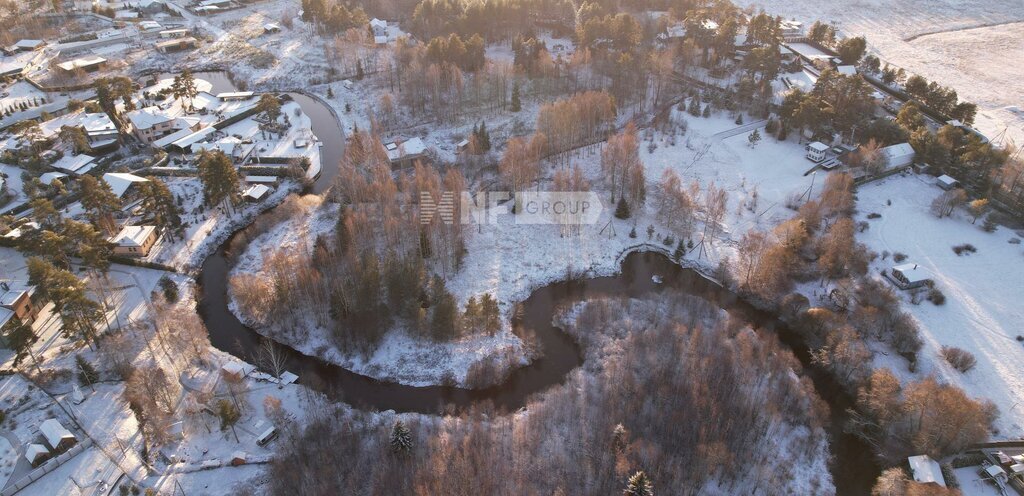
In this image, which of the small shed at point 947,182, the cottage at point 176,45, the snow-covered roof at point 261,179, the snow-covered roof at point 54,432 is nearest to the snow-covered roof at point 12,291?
the snow-covered roof at point 54,432

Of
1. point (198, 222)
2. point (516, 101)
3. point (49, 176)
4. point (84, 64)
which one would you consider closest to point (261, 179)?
point (198, 222)

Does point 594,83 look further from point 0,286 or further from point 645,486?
point 0,286

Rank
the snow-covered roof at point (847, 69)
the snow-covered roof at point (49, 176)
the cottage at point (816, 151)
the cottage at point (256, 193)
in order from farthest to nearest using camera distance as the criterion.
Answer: the snow-covered roof at point (847, 69) → the cottage at point (816, 151) → the snow-covered roof at point (49, 176) → the cottage at point (256, 193)

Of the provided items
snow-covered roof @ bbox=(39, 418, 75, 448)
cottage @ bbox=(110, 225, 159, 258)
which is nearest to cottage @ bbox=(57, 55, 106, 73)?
cottage @ bbox=(110, 225, 159, 258)

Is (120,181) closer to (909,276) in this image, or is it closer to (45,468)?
(45,468)

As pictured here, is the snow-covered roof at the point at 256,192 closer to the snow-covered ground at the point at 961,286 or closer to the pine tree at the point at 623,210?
the pine tree at the point at 623,210

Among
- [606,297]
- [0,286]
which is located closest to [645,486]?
[606,297]
